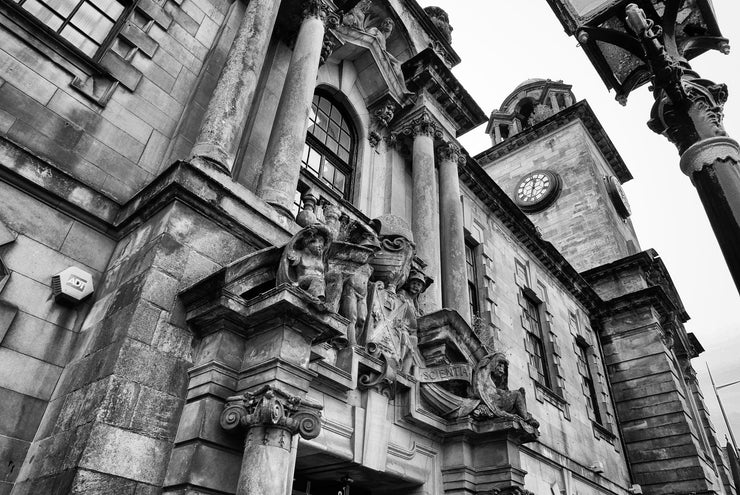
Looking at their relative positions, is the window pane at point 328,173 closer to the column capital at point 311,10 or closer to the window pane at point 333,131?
the window pane at point 333,131

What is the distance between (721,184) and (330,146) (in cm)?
779

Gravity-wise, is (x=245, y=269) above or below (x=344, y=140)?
below

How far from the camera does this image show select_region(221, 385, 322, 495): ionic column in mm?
4020

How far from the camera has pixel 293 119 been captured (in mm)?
7770

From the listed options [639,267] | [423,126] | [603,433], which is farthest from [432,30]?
[603,433]

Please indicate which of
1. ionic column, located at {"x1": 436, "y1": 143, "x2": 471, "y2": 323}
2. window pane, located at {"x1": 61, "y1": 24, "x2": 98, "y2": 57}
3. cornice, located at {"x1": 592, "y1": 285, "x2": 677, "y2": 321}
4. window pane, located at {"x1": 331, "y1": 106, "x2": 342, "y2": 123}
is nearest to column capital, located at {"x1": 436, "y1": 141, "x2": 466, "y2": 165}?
ionic column, located at {"x1": 436, "y1": 143, "x2": 471, "y2": 323}

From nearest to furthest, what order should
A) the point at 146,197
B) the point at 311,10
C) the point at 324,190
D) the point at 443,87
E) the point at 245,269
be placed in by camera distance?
the point at 245,269 < the point at 146,197 < the point at 311,10 < the point at 324,190 < the point at 443,87

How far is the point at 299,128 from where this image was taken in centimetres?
770

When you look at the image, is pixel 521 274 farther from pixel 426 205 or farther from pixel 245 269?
pixel 245 269

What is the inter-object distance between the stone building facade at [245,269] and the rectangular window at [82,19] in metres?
0.03

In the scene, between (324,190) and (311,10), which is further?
(324,190)

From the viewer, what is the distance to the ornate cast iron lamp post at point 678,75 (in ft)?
13.4

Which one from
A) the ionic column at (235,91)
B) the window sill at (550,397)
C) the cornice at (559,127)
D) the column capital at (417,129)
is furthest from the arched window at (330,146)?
the cornice at (559,127)

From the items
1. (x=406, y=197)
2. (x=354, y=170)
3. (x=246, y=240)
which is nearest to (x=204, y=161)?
(x=246, y=240)
